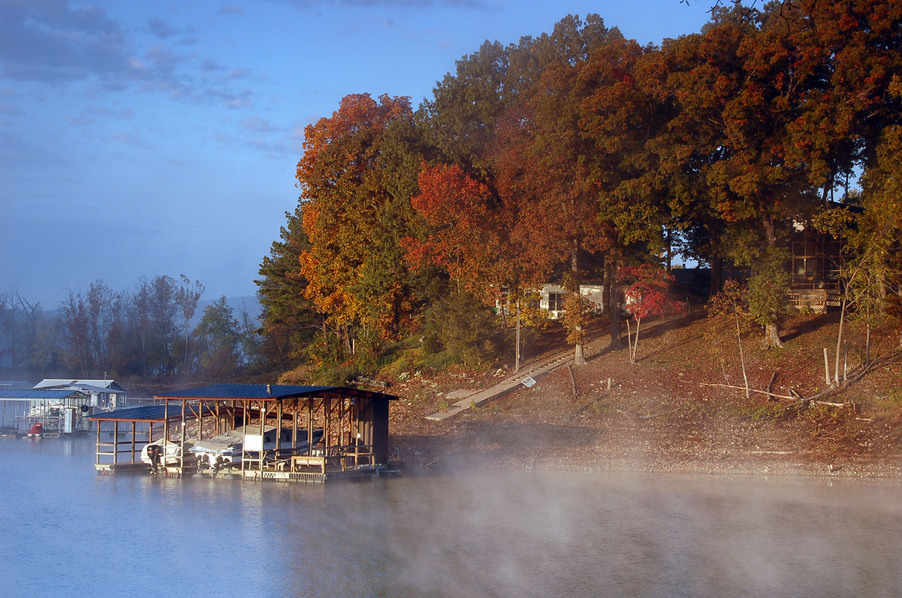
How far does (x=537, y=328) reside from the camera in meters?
40.9

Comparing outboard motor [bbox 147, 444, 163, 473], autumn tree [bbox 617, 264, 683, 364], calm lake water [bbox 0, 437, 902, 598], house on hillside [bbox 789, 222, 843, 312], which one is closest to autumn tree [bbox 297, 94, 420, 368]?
autumn tree [bbox 617, 264, 683, 364]

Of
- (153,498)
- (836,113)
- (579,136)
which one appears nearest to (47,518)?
(153,498)

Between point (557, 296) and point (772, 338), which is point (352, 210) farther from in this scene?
point (772, 338)

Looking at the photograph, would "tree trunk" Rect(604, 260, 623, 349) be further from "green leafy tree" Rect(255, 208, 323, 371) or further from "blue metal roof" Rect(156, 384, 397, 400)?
"green leafy tree" Rect(255, 208, 323, 371)

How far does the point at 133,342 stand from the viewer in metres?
74.8

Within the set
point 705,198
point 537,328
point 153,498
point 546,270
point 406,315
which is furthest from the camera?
point 406,315

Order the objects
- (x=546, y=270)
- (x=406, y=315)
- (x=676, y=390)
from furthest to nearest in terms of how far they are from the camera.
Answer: (x=406, y=315), (x=546, y=270), (x=676, y=390)

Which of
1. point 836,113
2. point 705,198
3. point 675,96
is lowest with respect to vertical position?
point 705,198

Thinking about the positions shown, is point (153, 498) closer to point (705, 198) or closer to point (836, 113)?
point (705, 198)

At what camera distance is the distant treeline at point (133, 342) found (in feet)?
232

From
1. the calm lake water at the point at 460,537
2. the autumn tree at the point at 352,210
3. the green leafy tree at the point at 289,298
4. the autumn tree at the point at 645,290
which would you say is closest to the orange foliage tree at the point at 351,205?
the autumn tree at the point at 352,210

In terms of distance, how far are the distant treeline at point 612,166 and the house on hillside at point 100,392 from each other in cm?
1566

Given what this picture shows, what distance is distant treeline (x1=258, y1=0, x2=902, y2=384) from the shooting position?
28453mm

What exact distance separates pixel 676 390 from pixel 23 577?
2241 cm
